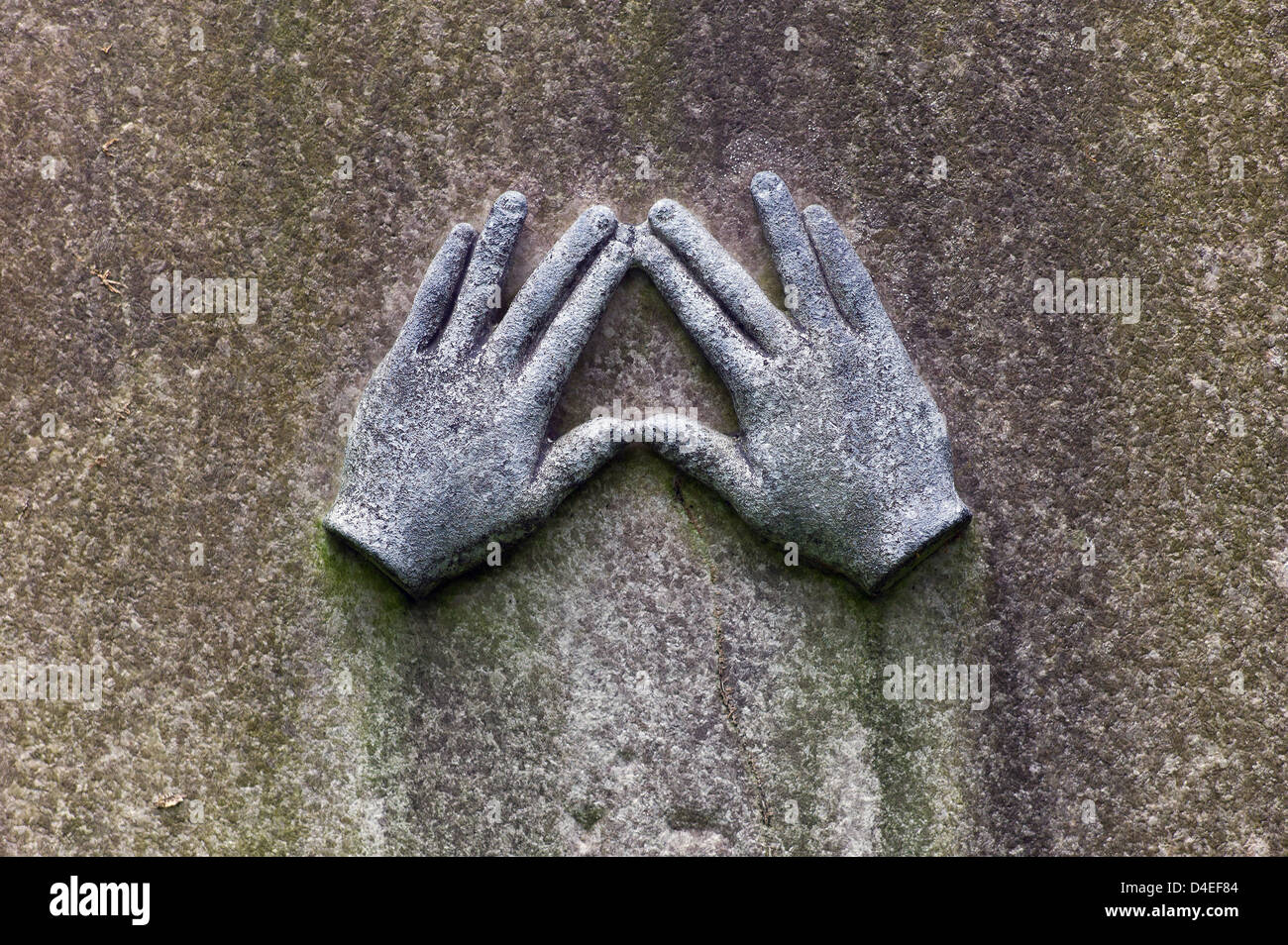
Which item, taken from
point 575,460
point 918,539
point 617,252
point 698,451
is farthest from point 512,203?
point 918,539

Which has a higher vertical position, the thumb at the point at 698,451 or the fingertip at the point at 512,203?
the fingertip at the point at 512,203

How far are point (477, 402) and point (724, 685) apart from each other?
94 centimetres

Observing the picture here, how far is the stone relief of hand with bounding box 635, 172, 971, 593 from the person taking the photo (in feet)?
7.93

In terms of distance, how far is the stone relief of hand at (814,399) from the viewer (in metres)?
2.42

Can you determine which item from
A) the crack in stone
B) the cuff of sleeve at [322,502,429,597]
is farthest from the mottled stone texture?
the cuff of sleeve at [322,502,429,597]

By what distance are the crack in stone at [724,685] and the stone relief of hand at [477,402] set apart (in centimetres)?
28

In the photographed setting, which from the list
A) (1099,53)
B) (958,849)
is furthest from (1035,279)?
(958,849)
